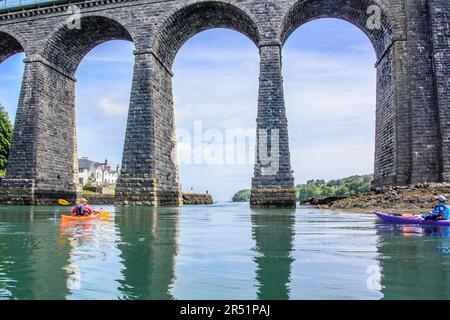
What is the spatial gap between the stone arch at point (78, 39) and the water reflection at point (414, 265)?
88.2ft

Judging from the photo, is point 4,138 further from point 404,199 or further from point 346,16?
point 404,199

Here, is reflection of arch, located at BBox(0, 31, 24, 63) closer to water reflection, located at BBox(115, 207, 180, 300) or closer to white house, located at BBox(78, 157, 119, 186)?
water reflection, located at BBox(115, 207, 180, 300)

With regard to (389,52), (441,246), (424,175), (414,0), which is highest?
(414,0)

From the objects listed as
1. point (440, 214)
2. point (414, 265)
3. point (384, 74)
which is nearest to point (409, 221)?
point (440, 214)

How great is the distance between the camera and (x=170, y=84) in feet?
109

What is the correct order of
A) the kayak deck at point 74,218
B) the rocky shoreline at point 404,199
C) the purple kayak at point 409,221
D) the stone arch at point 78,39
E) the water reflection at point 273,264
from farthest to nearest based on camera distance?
the stone arch at point 78,39 < the rocky shoreline at point 404,199 < the kayak deck at point 74,218 < the purple kayak at point 409,221 < the water reflection at point 273,264

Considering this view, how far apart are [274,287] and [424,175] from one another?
23218 mm

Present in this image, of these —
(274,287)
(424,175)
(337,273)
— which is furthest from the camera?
(424,175)

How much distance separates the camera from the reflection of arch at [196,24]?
29328 millimetres

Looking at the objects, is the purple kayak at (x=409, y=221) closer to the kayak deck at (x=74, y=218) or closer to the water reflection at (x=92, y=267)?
the water reflection at (x=92, y=267)

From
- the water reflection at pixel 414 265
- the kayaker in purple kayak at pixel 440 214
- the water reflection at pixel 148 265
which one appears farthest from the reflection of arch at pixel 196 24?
the water reflection at pixel 148 265
